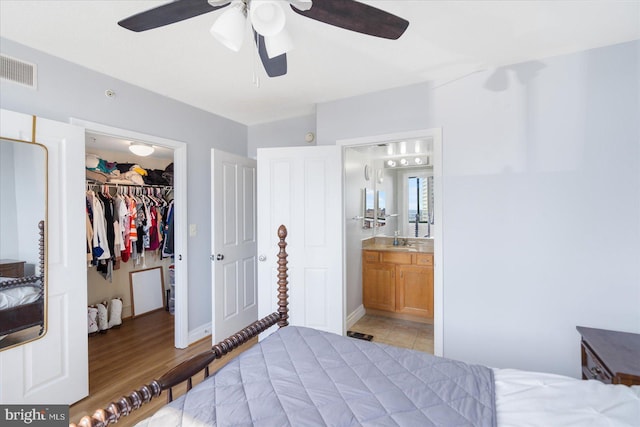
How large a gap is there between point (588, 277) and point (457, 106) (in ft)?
4.94

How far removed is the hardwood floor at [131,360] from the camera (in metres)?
2.08

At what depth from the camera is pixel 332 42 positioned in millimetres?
1902

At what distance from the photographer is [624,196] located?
6.20ft

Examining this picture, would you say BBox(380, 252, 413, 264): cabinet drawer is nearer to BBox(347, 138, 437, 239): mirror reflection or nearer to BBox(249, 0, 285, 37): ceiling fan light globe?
BBox(347, 138, 437, 239): mirror reflection

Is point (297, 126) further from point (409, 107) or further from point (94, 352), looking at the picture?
point (94, 352)

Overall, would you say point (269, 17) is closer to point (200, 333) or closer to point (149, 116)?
point (149, 116)

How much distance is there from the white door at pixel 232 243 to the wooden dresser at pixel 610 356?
2.72 meters

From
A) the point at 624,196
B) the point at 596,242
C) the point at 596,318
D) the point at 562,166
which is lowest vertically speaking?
the point at 596,318

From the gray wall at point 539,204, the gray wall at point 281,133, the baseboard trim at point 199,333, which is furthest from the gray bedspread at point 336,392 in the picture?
the gray wall at point 281,133

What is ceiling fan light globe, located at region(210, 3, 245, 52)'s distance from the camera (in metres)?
1.16

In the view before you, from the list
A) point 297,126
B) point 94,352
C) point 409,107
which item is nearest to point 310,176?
point 297,126

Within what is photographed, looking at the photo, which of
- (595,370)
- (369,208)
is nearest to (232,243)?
(369,208)

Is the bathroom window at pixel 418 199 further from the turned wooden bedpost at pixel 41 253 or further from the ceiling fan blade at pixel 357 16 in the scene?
the turned wooden bedpost at pixel 41 253

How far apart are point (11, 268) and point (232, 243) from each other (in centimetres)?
160
